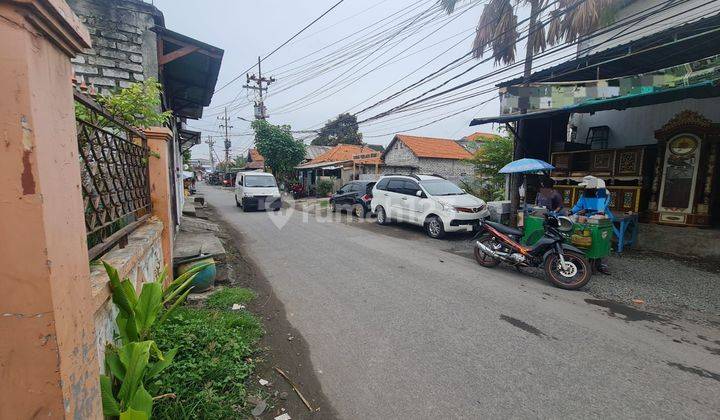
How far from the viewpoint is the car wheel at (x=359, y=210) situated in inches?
510

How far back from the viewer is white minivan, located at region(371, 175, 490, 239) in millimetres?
8578

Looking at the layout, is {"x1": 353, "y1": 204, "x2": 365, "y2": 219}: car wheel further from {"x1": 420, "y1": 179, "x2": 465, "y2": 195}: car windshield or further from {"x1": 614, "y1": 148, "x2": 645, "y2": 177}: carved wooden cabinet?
{"x1": 614, "y1": 148, "x2": 645, "y2": 177}: carved wooden cabinet

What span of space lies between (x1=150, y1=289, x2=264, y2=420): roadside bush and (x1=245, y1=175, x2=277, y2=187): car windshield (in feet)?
39.4

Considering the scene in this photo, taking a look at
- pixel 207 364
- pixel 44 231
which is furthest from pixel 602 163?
pixel 44 231

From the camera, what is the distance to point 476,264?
645 centimetres

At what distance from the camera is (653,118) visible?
8.29 m

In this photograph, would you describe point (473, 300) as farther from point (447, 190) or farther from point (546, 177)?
point (546, 177)

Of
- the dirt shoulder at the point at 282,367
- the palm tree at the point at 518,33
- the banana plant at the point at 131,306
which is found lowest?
the dirt shoulder at the point at 282,367

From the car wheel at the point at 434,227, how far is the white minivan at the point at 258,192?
8319mm

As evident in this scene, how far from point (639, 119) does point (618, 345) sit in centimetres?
799

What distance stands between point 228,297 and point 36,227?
348 cm

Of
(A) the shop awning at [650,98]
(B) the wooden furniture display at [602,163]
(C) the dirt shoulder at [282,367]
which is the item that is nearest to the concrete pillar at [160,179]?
(C) the dirt shoulder at [282,367]

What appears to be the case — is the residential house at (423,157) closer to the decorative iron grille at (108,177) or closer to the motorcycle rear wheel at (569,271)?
the motorcycle rear wheel at (569,271)

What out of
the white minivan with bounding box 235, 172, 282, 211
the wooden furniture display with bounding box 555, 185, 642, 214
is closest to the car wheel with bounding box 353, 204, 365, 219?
the white minivan with bounding box 235, 172, 282, 211
